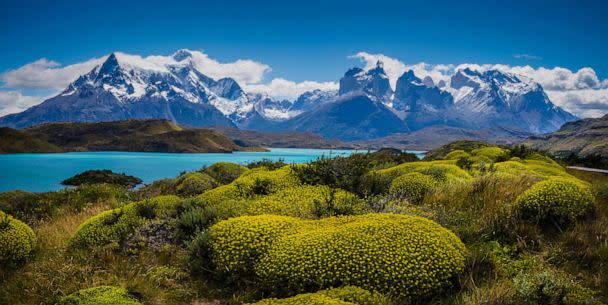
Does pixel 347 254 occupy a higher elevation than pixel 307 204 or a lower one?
lower

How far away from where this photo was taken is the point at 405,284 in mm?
5219

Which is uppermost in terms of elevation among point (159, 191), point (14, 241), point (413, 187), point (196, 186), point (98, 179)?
point (413, 187)

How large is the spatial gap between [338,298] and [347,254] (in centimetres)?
100

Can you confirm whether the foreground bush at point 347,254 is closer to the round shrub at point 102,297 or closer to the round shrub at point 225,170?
the round shrub at point 102,297

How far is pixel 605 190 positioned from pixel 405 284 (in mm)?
8222

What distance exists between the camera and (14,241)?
7812 millimetres

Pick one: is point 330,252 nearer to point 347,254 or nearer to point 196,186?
point 347,254

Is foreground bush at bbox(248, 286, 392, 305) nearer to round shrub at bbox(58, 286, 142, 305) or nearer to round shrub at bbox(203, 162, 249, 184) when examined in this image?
round shrub at bbox(58, 286, 142, 305)

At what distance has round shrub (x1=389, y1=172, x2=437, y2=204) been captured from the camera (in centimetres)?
1096

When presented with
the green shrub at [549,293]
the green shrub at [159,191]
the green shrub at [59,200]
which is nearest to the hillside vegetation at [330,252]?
the green shrub at [549,293]

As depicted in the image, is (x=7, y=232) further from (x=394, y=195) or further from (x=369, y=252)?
(x=394, y=195)

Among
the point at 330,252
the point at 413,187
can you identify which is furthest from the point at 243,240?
the point at 413,187

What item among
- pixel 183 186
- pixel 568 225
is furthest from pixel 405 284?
pixel 183 186

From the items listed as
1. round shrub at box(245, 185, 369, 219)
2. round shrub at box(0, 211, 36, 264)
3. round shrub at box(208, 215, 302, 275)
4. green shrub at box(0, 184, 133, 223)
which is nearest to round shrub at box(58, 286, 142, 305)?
round shrub at box(208, 215, 302, 275)
